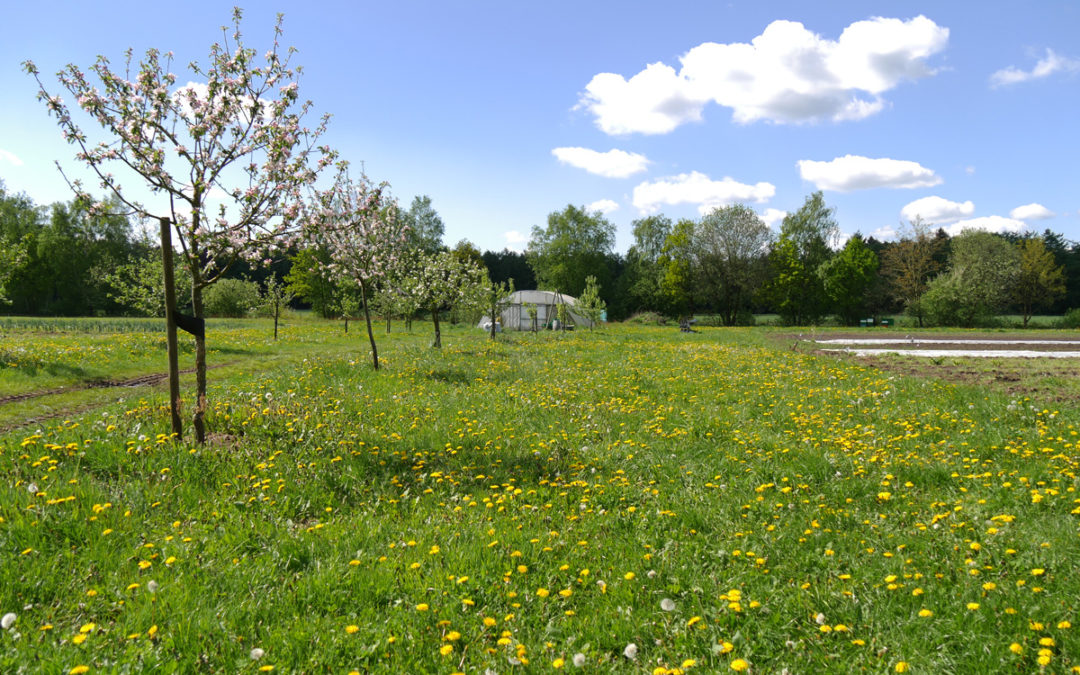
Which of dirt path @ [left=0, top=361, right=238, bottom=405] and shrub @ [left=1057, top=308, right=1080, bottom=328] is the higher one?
shrub @ [left=1057, top=308, right=1080, bottom=328]

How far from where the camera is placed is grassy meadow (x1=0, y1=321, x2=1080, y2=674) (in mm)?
3410

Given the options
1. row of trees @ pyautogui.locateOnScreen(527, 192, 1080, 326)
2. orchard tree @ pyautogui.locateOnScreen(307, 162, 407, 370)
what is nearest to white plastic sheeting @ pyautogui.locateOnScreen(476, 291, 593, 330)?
row of trees @ pyautogui.locateOnScreen(527, 192, 1080, 326)

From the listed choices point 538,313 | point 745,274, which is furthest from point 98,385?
point 745,274

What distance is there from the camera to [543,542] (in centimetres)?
477

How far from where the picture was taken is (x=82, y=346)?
18.8m

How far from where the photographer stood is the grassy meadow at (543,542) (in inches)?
134

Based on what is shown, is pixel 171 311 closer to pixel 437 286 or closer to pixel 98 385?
pixel 98 385

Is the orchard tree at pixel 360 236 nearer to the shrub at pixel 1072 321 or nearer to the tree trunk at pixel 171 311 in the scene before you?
the tree trunk at pixel 171 311

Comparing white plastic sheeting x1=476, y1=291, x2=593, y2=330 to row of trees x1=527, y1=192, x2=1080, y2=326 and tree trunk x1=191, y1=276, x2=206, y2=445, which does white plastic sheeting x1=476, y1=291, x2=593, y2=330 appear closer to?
row of trees x1=527, y1=192, x2=1080, y2=326

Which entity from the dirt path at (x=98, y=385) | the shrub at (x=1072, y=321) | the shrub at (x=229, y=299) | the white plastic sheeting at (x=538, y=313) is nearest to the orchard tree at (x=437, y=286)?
the dirt path at (x=98, y=385)

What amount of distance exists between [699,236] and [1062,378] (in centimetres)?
4760

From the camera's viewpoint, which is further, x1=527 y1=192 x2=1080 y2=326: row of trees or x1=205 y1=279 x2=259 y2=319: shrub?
x1=205 y1=279 x2=259 y2=319: shrub

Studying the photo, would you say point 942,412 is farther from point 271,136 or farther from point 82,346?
point 82,346

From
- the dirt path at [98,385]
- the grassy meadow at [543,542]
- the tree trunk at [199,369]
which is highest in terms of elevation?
the tree trunk at [199,369]
